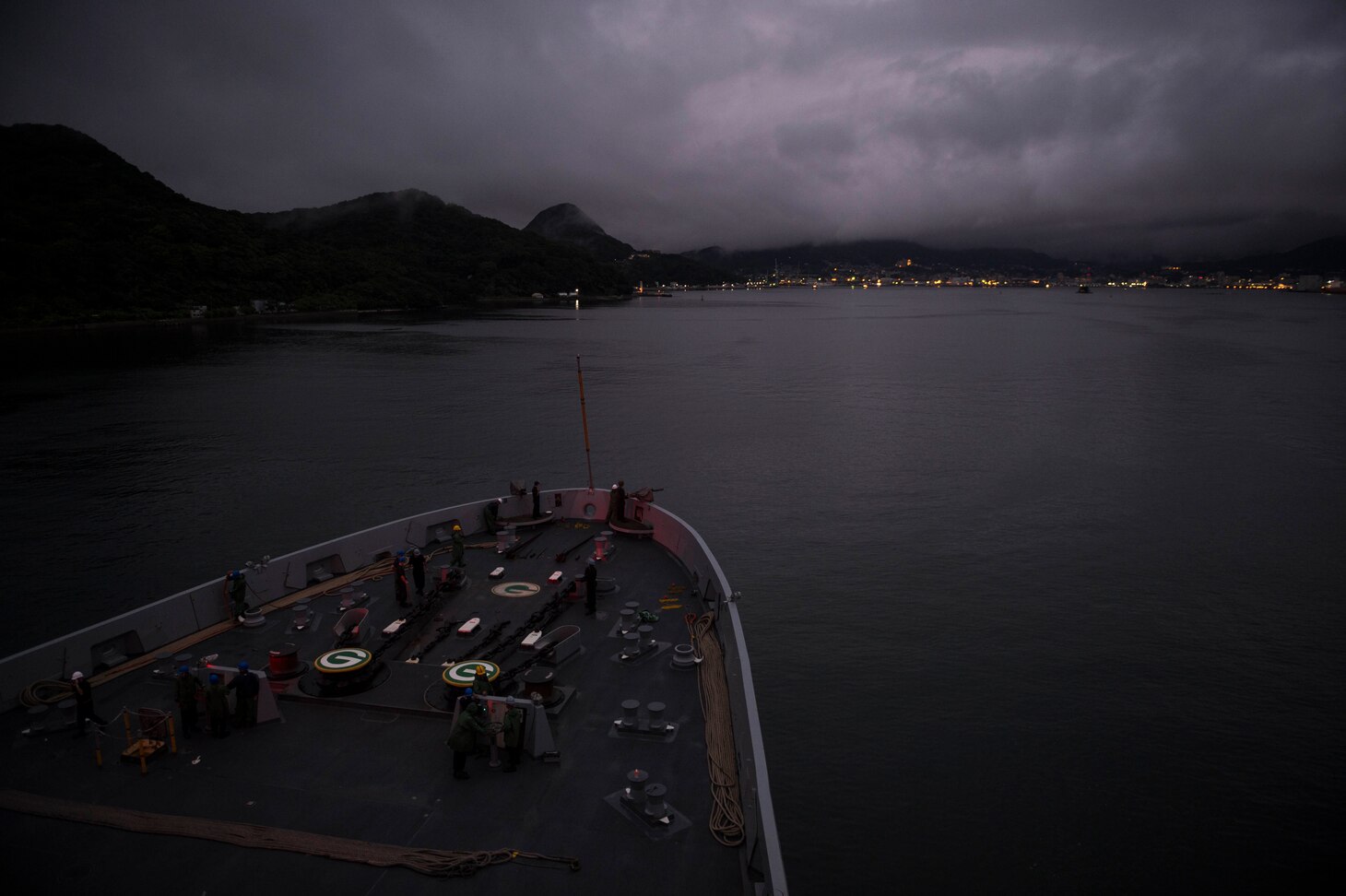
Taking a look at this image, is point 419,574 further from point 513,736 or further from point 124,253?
point 124,253

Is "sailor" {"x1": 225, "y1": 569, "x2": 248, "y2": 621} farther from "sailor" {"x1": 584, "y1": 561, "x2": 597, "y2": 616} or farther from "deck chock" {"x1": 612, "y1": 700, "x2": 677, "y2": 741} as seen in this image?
"deck chock" {"x1": 612, "y1": 700, "x2": 677, "y2": 741}

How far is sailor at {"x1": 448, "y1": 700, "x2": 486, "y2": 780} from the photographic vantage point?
9102 millimetres

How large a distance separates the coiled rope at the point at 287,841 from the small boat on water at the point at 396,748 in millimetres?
23

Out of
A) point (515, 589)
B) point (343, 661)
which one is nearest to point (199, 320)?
point (515, 589)

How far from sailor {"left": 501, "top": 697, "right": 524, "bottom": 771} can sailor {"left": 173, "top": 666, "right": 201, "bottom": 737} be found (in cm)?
436

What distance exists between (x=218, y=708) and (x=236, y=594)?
3947mm

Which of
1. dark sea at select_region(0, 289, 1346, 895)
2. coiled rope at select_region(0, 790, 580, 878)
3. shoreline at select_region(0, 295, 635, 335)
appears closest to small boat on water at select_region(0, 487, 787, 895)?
coiled rope at select_region(0, 790, 580, 878)

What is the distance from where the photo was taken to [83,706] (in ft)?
32.9

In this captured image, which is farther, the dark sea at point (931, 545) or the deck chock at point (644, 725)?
the dark sea at point (931, 545)

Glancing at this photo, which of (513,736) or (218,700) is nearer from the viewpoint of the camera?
(513,736)

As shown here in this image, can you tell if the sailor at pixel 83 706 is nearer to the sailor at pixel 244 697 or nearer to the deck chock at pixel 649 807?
the sailor at pixel 244 697

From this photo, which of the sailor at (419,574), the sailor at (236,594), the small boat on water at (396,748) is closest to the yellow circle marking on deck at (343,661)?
the small boat on water at (396,748)

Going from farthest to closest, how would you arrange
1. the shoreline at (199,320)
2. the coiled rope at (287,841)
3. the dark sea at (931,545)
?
the shoreline at (199,320)
the dark sea at (931,545)
the coiled rope at (287,841)

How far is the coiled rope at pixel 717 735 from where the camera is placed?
8.67 meters
